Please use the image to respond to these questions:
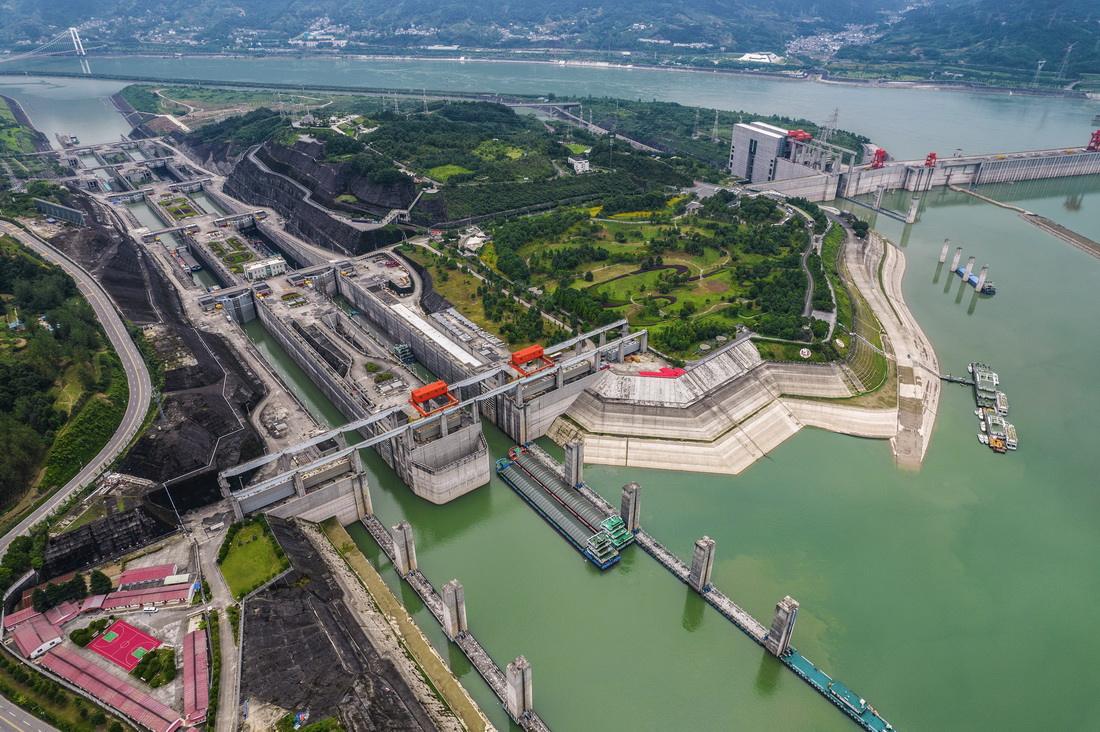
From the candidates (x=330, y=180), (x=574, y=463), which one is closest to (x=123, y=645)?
(x=574, y=463)

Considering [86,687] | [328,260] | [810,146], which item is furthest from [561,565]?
[810,146]

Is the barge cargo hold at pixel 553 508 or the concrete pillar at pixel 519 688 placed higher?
the concrete pillar at pixel 519 688

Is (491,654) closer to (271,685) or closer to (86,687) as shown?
(271,685)

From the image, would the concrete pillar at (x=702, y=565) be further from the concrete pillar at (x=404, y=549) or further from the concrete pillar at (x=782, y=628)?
the concrete pillar at (x=404, y=549)

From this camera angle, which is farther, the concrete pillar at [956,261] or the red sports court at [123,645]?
the concrete pillar at [956,261]

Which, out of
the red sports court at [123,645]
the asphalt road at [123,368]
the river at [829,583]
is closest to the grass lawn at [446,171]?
the asphalt road at [123,368]

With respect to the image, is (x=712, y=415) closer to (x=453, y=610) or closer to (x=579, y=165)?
(x=453, y=610)

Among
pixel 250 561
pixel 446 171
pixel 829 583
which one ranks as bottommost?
pixel 829 583
